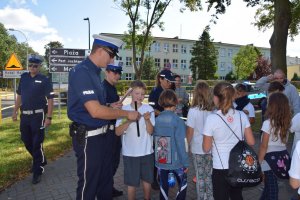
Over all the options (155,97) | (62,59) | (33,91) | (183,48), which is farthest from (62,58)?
(183,48)

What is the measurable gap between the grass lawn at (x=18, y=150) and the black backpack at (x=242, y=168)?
399 centimetres

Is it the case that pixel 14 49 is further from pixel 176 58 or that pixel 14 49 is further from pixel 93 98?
pixel 93 98

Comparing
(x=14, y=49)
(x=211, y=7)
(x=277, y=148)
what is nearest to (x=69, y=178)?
(x=277, y=148)

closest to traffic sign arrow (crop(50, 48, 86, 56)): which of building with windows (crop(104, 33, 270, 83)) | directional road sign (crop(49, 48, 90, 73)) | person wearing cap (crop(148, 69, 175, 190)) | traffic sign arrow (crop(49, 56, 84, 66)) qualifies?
directional road sign (crop(49, 48, 90, 73))

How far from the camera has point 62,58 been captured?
43.9 feet

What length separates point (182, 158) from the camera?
4.23 metres

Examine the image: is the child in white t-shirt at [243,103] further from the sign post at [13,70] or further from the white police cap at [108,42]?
the sign post at [13,70]

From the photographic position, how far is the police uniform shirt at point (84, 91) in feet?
10.5

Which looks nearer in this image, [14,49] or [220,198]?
[220,198]

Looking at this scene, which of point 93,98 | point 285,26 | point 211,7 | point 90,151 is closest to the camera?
point 93,98

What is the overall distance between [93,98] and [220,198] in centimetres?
183

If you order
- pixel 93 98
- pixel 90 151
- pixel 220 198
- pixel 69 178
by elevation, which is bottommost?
pixel 69 178

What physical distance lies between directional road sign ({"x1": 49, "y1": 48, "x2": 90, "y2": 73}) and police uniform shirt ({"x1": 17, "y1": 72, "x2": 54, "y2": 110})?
7.41 m

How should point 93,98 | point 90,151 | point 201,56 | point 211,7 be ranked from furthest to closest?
1. point 201,56
2. point 211,7
3. point 90,151
4. point 93,98
